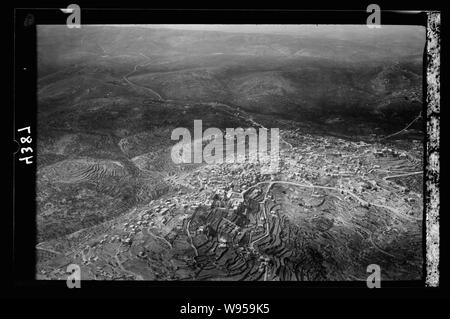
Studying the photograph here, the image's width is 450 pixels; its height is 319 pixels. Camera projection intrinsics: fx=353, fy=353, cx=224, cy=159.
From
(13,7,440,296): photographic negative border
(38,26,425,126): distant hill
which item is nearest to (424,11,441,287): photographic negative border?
(13,7,440,296): photographic negative border

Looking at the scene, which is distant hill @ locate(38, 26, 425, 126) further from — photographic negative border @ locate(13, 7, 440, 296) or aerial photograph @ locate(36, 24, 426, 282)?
photographic negative border @ locate(13, 7, 440, 296)

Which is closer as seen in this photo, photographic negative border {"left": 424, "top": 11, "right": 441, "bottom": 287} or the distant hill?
photographic negative border {"left": 424, "top": 11, "right": 441, "bottom": 287}
